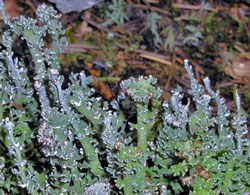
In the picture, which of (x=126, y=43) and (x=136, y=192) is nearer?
(x=136, y=192)

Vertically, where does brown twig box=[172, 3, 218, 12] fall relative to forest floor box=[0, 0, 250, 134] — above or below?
above

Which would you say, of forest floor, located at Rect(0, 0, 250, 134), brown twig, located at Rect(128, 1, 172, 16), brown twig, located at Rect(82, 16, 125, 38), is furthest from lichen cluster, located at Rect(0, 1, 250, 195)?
brown twig, located at Rect(128, 1, 172, 16)

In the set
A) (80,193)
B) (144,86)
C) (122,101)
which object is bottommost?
(80,193)

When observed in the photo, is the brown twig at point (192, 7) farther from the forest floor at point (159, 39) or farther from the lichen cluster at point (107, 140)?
the lichen cluster at point (107, 140)

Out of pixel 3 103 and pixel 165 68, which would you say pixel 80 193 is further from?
pixel 165 68

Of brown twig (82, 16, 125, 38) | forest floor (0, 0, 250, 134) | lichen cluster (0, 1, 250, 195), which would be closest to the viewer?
lichen cluster (0, 1, 250, 195)

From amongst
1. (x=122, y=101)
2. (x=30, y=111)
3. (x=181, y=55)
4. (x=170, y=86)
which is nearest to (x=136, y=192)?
(x=122, y=101)

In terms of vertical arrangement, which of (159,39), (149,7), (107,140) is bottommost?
(107,140)

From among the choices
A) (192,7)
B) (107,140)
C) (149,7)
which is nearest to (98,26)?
(149,7)

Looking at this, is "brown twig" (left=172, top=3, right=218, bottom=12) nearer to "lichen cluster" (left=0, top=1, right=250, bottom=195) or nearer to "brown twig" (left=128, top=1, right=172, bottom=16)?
"brown twig" (left=128, top=1, right=172, bottom=16)

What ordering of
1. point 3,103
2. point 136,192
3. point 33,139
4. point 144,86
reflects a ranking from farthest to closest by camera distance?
point 33,139 < point 3,103 < point 136,192 < point 144,86

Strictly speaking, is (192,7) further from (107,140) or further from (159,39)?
(107,140)
